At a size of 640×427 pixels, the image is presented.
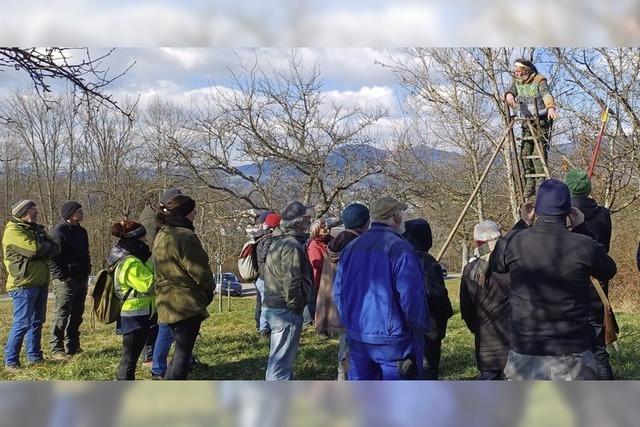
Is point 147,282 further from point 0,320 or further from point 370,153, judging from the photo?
point 370,153

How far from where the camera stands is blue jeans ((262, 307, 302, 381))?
4.05m

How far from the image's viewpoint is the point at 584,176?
3.62 metres

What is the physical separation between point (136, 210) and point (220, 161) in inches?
48.3

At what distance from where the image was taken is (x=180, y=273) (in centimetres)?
388

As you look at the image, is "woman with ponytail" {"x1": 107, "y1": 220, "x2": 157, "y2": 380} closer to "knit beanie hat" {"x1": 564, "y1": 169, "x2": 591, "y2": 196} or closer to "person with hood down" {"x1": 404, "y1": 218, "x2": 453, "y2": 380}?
"person with hood down" {"x1": 404, "y1": 218, "x2": 453, "y2": 380}

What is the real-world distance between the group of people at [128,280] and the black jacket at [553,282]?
187 centimetres

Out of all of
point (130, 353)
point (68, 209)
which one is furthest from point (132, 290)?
point (68, 209)

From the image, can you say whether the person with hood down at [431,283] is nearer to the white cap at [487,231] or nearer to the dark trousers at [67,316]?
the white cap at [487,231]

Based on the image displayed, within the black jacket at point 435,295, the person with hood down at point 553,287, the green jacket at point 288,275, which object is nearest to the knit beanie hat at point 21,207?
the green jacket at point 288,275

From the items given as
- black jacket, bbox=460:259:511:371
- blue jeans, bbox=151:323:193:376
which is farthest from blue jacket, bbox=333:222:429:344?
blue jeans, bbox=151:323:193:376

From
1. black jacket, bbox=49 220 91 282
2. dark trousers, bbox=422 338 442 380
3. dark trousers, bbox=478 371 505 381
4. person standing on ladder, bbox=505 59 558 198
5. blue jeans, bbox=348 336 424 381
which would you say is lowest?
dark trousers, bbox=478 371 505 381

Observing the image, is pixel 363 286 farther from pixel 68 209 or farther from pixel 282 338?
pixel 68 209

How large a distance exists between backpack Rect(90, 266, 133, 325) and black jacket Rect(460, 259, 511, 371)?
2.20 m

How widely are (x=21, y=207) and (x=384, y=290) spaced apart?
2.92m
